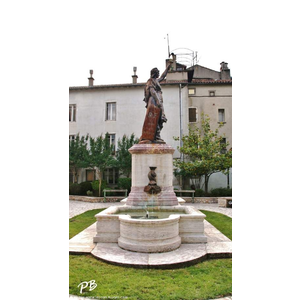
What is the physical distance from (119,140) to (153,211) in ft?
56.0

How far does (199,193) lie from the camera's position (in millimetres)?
19016

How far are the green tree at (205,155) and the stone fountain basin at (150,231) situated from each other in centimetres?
1218

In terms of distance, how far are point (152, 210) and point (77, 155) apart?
15581 millimetres

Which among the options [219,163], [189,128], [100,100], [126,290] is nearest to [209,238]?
[126,290]

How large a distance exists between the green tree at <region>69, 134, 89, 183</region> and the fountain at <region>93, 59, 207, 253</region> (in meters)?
13.4

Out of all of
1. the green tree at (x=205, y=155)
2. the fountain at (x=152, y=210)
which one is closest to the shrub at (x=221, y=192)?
the green tree at (x=205, y=155)

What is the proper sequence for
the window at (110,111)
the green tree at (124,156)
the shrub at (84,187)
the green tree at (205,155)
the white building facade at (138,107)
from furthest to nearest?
the window at (110,111)
the white building facade at (138,107)
the green tree at (124,156)
the shrub at (84,187)
the green tree at (205,155)

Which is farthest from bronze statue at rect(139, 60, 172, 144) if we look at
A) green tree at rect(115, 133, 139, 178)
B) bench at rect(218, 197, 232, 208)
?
green tree at rect(115, 133, 139, 178)

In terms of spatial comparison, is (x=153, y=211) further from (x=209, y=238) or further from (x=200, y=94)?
(x=200, y=94)

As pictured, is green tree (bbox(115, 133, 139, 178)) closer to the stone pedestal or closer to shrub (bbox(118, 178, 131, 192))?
shrub (bbox(118, 178, 131, 192))

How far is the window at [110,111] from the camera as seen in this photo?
24391mm

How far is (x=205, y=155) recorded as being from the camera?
18.7 meters

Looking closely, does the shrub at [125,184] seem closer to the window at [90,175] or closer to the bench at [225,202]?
the window at [90,175]

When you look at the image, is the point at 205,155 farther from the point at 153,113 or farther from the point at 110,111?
the point at 153,113
